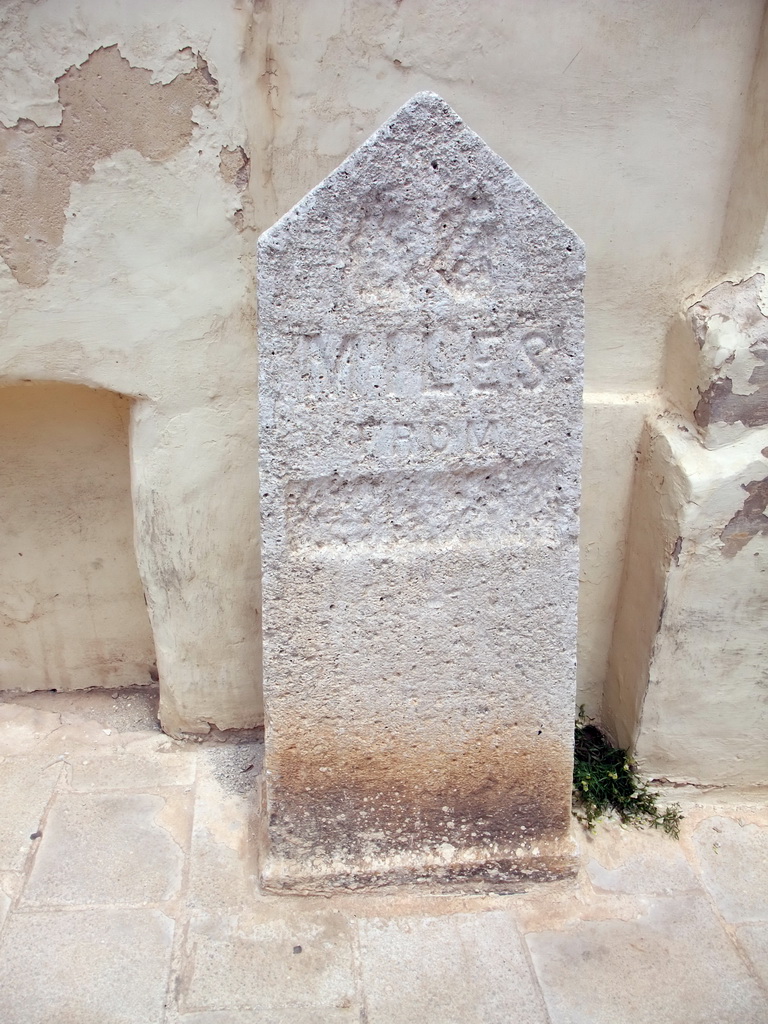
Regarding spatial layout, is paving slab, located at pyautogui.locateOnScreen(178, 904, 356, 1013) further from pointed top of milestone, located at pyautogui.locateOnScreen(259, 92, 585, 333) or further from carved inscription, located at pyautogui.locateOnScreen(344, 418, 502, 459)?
pointed top of milestone, located at pyautogui.locateOnScreen(259, 92, 585, 333)

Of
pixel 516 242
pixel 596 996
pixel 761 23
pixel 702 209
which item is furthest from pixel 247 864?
pixel 761 23

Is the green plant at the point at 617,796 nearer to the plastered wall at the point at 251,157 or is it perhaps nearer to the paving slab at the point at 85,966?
the plastered wall at the point at 251,157

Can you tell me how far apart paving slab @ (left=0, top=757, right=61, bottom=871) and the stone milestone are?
0.75 metres

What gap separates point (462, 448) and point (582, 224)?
2.96ft

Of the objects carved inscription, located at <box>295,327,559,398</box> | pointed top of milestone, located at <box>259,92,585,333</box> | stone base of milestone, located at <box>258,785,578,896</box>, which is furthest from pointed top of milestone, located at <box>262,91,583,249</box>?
stone base of milestone, located at <box>258,785,578,896</box>

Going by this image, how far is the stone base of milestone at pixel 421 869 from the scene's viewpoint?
2422 mm

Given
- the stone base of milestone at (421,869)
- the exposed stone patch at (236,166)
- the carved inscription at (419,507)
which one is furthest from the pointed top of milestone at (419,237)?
the stone base of milestone at (421,869)

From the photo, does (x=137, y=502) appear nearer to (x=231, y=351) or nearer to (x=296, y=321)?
(x=231, y=351)

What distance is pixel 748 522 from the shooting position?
2.51m

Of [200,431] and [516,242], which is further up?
[516,242]

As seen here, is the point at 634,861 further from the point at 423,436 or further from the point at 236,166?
the point at 236,166

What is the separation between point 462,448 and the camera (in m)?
2.11

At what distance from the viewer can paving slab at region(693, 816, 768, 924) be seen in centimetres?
248

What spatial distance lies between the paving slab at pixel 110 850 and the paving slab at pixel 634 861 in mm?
1240
